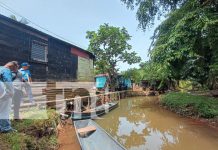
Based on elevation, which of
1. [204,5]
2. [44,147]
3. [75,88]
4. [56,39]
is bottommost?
[44,147]

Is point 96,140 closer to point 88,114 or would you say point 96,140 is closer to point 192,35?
point 88,114

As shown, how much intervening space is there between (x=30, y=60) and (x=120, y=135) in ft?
17.7

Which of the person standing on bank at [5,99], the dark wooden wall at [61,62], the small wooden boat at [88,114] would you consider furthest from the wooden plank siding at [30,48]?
the person standing on bank at [5,99]

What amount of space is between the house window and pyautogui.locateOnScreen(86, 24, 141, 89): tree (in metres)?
12.5

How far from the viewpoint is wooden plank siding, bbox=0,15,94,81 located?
7766 millimetres

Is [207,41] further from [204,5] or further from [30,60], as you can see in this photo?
[30,60]

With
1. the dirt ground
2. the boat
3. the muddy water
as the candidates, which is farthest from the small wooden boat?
the boat

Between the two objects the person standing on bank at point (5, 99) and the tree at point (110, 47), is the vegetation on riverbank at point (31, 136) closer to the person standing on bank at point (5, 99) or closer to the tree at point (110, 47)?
the person standing on bank at point (5, 99)

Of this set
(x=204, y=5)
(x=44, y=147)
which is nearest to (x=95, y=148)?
(x=44, y=147)

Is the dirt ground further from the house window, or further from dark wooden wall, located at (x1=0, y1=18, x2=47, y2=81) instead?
the house window

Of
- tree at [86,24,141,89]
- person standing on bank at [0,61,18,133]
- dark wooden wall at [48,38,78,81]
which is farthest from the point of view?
tree at [86,24,141,89]

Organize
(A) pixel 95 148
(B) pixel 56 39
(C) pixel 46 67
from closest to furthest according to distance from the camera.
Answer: (A) pixel 95 148, (C) pixel 46 67, (B) pixel 56 39

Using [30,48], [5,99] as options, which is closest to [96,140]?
[5,99]

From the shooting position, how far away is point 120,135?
8.68m
